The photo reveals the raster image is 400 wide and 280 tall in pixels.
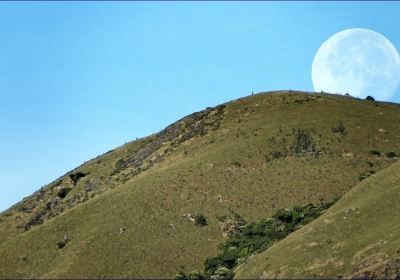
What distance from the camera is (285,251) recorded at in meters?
55.2

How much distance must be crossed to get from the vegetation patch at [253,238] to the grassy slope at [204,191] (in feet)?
7.94

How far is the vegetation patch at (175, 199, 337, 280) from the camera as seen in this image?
6284 cm

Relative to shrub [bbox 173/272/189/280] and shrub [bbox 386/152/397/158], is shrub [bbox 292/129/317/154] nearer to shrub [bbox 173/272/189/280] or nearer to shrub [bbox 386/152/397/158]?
shrub [bbox 386/152/397/158]

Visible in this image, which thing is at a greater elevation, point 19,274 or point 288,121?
point 288,121

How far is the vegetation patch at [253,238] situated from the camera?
6284cm

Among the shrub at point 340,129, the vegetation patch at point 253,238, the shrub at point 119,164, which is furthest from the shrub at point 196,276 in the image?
the shrub at point 119,164

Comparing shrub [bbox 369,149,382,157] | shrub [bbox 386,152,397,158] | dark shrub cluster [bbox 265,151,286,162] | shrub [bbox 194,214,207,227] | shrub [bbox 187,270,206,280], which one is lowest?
shrub [bbox 187,270,206,280]

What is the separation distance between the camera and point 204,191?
8456 centimetres

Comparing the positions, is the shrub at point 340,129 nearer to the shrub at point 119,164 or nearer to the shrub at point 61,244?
the shrub at point 119,164

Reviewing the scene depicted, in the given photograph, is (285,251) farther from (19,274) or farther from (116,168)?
(116,168)

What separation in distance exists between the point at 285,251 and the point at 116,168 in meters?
65.7

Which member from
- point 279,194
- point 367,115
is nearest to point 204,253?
point 279,194

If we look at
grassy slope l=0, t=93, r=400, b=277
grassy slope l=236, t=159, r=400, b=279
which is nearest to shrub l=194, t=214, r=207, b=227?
grassy slope l=0, t=93, r=400, b=277

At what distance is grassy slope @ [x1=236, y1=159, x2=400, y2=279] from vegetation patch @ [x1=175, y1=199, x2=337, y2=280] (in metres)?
5.35
